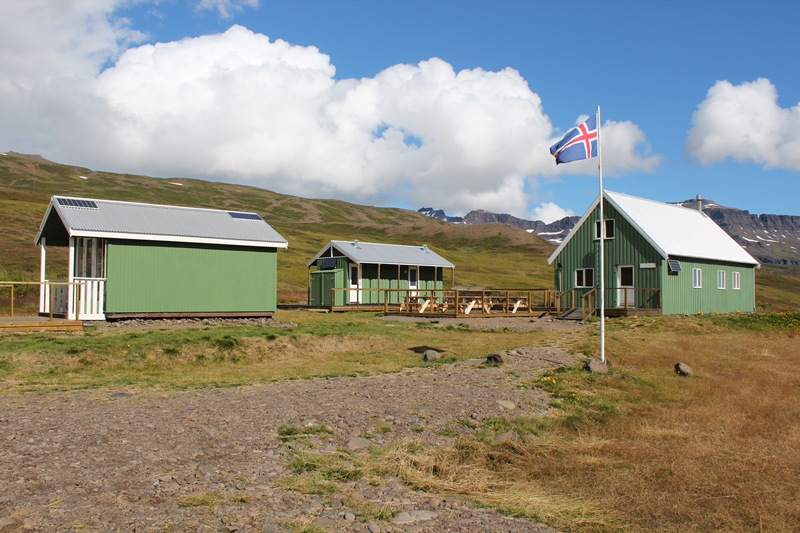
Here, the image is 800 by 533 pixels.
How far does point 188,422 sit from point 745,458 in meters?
7.80

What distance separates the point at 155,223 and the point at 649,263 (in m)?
23.7

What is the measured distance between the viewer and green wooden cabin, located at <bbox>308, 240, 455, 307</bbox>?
42.7m

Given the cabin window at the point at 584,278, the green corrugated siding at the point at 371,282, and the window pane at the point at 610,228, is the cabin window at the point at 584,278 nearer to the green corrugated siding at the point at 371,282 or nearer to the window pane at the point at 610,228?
the window pane at the point at 610,228

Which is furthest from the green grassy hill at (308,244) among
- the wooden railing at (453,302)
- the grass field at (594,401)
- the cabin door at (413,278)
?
the grass field at (594,401)

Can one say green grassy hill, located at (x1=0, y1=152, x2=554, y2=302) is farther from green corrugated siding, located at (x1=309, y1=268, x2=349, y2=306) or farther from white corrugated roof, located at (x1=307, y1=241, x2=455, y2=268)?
white corrugated roof, located at (x1=307, y1=241, x2=455, y2=268)

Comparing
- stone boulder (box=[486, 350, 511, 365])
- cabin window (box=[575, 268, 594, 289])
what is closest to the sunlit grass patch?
stone boulder (box=[486, 350, 511, 365])

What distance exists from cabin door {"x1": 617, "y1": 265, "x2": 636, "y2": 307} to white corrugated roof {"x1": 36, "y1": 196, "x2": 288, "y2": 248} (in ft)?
59.7

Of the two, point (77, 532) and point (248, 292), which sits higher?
point (248, 292)

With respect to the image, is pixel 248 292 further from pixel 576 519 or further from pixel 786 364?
pixel 576 519

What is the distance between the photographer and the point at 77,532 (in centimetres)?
584

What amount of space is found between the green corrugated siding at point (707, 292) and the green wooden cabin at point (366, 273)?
1455cm

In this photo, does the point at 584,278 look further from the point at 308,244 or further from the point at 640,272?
the point at 308,244

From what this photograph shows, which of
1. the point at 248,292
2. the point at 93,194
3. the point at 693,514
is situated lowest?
the point at 693,514

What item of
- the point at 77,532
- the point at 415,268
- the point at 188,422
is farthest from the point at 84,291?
the point at 415,268
